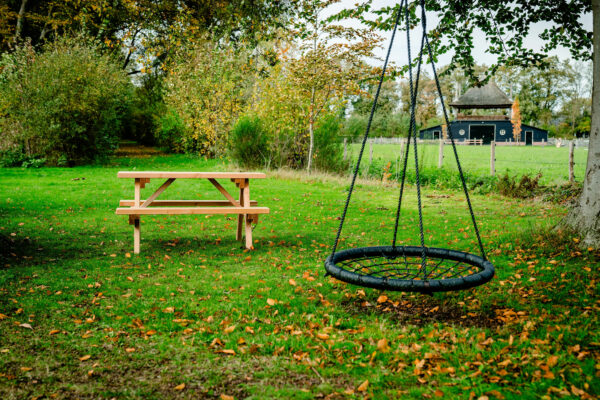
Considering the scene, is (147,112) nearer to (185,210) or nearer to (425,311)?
(185,210)

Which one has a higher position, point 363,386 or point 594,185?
point 594,185

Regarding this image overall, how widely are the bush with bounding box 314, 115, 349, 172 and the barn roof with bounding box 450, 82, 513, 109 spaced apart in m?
32.7

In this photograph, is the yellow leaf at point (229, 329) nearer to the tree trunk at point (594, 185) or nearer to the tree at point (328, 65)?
the tree trunk at point (594, 185)

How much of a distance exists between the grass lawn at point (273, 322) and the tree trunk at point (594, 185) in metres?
0.19

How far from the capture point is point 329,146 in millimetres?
14133

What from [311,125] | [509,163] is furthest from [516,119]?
[311,125]

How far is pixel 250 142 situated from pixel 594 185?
10353 mm

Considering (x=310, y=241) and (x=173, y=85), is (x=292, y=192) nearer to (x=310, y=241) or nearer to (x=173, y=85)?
(x=310, y=241)

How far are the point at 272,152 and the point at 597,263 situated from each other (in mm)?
10656

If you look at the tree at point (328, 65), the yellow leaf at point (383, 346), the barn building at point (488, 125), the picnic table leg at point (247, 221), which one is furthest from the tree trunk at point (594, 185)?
the barn building at point (488, 125)

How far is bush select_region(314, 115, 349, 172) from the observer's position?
13867 millimetres

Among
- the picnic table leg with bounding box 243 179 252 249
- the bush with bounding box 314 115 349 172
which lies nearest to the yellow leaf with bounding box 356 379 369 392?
the picnic table leg with bounding box 243 179 252 249

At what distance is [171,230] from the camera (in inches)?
262

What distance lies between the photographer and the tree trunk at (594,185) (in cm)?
464
